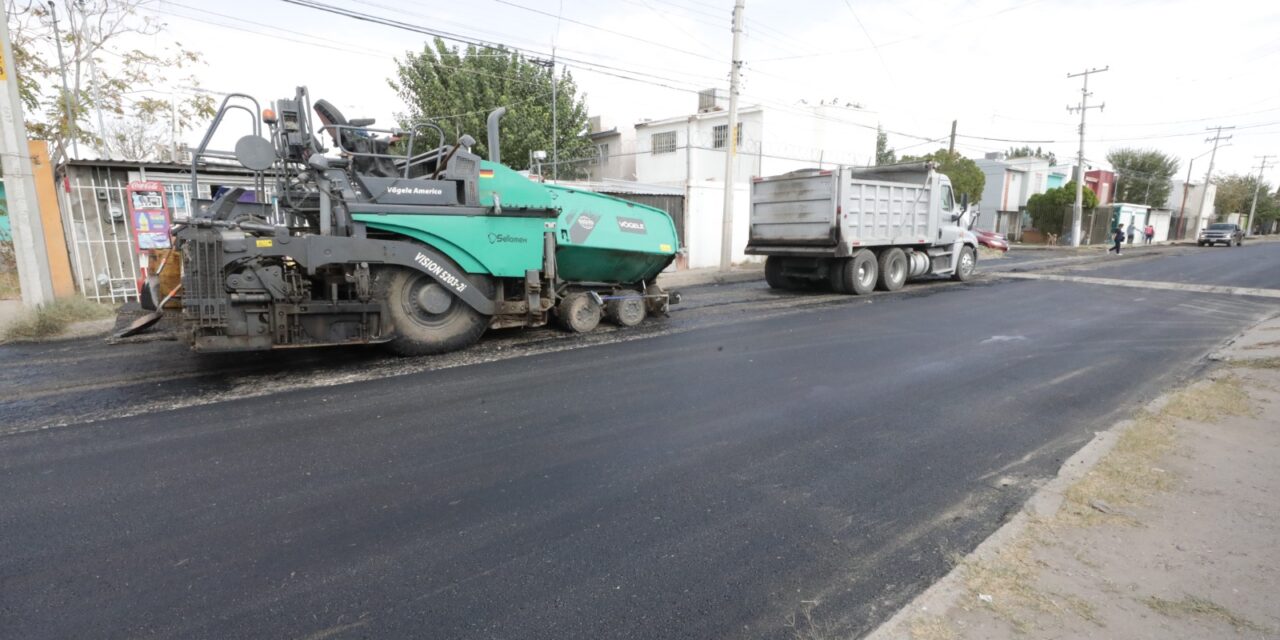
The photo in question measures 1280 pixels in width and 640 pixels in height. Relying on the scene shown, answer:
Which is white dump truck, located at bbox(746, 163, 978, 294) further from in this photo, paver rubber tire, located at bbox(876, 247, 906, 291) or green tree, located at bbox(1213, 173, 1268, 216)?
green tree, located at bbox(1213, 173, 1268, 216)

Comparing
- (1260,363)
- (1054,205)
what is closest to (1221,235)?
(1054,205)

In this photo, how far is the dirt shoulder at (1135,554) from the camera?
239 cm

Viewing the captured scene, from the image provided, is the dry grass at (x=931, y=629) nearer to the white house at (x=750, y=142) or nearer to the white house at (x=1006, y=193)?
the white house at (x=750, y=142)

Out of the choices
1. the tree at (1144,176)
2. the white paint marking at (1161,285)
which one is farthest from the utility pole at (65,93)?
the tree at (1144,176)

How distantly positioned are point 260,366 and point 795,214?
33.5ft

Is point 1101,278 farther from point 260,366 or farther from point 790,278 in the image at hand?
point 260,366

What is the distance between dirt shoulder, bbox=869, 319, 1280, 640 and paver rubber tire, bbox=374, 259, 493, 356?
5.77m

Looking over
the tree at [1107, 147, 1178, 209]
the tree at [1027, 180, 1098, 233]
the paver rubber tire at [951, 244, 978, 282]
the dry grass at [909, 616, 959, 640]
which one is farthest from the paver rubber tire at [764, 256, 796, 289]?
the tree at [1107, 147, 1178, 209]

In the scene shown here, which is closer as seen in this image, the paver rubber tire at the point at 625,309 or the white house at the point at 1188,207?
the paver rubber tire at the point at 625,309

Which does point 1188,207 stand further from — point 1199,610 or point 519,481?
point 519,481

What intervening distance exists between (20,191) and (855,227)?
44.2 feet

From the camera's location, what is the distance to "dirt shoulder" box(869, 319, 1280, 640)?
2.39m

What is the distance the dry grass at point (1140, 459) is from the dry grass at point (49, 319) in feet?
36.6

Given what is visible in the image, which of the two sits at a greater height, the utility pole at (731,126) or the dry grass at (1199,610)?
the utility pole at (731,126)
